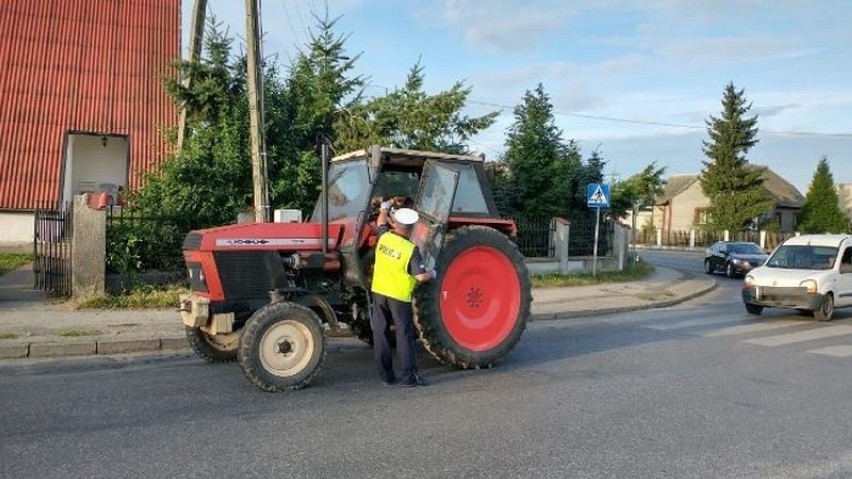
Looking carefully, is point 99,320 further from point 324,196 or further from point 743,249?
point 743,249

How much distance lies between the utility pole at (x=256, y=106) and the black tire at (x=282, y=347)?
652 centimetres

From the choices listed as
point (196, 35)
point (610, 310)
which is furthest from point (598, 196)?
point (196, 35)

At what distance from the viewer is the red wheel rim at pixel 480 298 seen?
28.0 feet

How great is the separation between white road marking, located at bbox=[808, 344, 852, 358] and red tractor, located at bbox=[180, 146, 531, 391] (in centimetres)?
447

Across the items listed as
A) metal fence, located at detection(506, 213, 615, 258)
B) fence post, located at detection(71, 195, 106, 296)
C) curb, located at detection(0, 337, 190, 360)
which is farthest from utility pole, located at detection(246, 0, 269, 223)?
metal fence, located at detection(506, 213, 615, 258)

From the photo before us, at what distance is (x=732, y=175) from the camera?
182 feet

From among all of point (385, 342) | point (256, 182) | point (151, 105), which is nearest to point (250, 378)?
point (385, 342)

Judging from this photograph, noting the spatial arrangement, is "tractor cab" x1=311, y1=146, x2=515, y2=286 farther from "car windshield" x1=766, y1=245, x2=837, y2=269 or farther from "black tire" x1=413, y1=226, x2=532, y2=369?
"car windshield" x1=766, y1=245, x2=837, y2=269

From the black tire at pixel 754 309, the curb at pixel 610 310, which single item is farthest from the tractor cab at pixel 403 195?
the black tire at pixel 754 309

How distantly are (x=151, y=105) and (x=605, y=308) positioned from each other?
1614 cm

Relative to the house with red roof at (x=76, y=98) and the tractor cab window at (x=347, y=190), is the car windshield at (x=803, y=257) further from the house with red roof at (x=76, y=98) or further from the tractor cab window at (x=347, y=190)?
the house with red roof at (x=76, y=98)

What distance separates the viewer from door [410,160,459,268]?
832 centimetres

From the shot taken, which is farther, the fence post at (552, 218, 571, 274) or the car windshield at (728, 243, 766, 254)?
the car windshield at (728, 243, 766, 254)

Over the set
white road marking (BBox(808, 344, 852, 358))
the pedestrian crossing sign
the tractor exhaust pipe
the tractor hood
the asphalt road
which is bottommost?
the asphalt road
